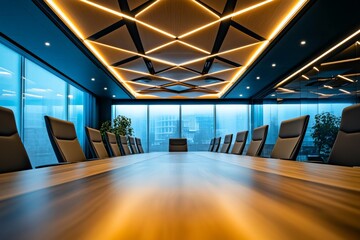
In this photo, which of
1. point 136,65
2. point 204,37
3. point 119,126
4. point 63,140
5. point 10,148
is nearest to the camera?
point 10,148

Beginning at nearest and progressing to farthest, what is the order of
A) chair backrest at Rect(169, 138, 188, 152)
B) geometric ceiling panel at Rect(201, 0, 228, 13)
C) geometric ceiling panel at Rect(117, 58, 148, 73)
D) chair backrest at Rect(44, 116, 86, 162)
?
1. chair backrest at Rect(44, 116, 86, 162)
2. geometric ceiling panel at Rect(201, 0, 228, 13)
3. geometric ceiling panel at Rect(117, 58, 148, 73)
4. chair backrest at Rect(169, 138, 188, 152)

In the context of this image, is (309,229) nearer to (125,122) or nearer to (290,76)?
(290,76)

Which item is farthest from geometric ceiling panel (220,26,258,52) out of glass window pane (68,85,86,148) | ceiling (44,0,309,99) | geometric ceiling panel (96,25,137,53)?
glass window pane (68,85,86,148)

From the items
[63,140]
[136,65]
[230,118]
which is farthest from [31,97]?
[230,118]

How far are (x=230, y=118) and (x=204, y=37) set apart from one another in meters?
5.82

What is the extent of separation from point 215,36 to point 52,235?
4497 millimetres

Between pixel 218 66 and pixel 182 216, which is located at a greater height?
pixel 218 66

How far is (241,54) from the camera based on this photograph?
524 cm

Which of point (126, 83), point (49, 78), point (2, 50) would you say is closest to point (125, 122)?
point (126, 83)

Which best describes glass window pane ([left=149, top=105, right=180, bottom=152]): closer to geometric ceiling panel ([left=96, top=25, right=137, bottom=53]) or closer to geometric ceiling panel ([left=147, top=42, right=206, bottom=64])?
geometric ceiling panel ([left=147, top=42, right=206, bottom=64])

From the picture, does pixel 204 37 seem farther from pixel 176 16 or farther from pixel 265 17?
pixel 265 17

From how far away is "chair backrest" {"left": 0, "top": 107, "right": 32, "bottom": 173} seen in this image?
1.42 meters

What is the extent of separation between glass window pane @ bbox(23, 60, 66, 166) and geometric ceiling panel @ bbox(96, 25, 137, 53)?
193 cm

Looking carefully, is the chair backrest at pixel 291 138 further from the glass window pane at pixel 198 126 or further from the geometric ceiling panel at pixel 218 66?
the glass window pane at pixel 198 126
